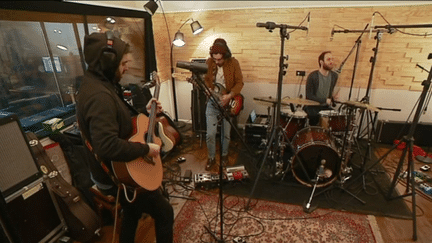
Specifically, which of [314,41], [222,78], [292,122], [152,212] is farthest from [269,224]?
[314,41]

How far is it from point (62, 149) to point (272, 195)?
2275 millimetres

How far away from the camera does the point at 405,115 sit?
3.83 m

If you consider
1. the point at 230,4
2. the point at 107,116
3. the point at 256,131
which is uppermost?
the point at 230,4

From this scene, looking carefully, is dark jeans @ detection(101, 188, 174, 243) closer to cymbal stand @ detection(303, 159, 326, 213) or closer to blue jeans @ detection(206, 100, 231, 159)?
cymbal stand @ detection(303, 159, 326, 213)

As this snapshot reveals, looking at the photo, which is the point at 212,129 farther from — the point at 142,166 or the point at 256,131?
the point at 142,166

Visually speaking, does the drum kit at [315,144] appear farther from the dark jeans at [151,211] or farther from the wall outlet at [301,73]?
the dark jeans at [151,211]

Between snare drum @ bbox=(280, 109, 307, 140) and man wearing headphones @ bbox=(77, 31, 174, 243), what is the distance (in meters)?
1.86

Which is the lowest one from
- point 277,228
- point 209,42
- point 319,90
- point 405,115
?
point 277,228

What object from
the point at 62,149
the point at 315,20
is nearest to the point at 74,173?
the point at 62,149

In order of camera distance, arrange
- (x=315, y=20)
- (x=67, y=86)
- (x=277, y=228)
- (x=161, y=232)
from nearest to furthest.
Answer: (x=161, y=232)
(x=277, y=228)
(x=67, y=86)
(x=315, y=20)

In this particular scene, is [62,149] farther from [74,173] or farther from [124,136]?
[124,136]

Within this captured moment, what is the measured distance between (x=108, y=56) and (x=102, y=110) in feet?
0.94

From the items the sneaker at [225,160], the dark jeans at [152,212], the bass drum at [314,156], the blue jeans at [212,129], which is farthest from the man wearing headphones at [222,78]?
the dark jeans at [152,212]

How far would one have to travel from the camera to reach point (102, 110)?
3.77ft
